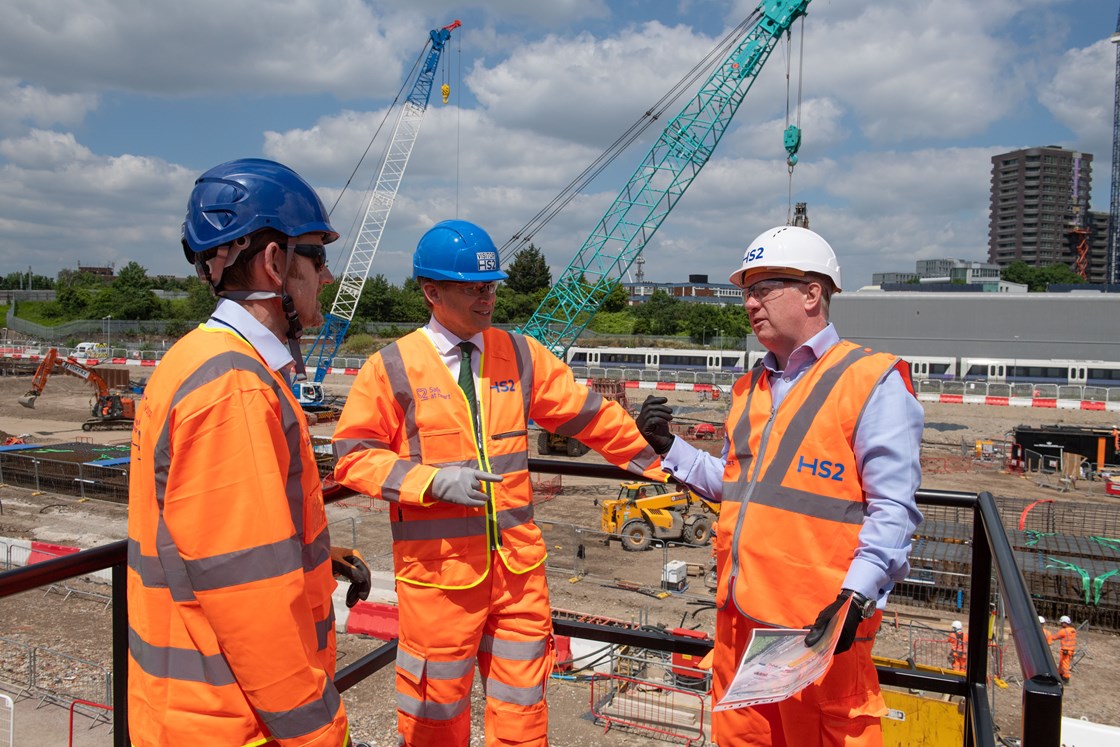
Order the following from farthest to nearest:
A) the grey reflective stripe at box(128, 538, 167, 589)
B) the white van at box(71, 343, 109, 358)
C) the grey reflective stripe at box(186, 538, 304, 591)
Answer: the white van at box(71, 343, 109, 358) < the grey reflective stripe at box(128, 538, 167, 589) < the grey reflective stripe at box(186, 538, 304, 591)

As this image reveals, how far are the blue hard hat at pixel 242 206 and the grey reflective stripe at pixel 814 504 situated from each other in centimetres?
147

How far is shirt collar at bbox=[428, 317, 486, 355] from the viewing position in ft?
9.80

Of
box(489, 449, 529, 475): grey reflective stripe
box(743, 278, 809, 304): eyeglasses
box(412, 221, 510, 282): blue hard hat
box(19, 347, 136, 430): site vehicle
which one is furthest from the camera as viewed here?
box(19, 347, 136, 430): site vehicle

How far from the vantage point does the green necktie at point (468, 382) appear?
2875 mm

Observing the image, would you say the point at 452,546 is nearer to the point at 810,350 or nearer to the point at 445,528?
the point at 445,528

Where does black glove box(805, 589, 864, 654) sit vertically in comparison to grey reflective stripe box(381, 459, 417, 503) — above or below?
below

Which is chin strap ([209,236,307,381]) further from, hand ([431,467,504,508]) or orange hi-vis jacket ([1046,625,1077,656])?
orange hi-vis jacket ([1046,625,1077,656])

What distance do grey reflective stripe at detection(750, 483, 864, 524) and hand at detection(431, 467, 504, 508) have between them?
83cm

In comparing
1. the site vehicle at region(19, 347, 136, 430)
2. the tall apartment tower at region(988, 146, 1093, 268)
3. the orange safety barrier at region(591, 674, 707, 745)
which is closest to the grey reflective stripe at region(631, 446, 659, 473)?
the orange safety barrier at region(591, 674, 707, 745)

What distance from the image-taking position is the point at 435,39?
4588 cm

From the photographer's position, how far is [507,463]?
2.85 metres

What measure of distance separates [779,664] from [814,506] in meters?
0.47

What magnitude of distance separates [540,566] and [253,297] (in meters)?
1.49

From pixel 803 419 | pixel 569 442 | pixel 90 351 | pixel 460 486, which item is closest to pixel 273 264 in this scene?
pixel 460 486
